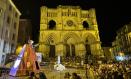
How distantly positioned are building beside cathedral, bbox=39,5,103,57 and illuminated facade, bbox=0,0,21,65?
6704mm

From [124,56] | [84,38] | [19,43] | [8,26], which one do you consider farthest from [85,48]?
[8,26]

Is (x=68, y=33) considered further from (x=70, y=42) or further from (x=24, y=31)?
(x=24, y=31)

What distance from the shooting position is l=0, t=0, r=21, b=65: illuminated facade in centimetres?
2638

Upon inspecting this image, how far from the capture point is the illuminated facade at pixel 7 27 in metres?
26.4

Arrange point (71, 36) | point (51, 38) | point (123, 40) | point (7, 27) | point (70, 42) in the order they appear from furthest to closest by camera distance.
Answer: point (123, 40), point (71, 36), point (70, 42), point (51, 38), point (7, 27)

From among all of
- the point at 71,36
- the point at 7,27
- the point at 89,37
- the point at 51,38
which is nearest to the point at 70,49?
the point at 71,36

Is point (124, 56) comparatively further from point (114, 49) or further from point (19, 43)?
point (19, 43)

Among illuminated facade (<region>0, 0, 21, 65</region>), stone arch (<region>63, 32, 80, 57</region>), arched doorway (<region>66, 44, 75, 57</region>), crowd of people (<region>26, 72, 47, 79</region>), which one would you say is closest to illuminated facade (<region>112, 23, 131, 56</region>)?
stone arch (<region>63, 32, 80, 57</region>)

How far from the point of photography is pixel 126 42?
148 ft

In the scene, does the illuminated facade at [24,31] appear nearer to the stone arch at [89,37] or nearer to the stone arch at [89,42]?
the stone arch at [89,37]

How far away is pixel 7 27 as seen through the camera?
2894 centimetres

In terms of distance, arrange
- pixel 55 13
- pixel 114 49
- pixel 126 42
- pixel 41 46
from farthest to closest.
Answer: pixel 114 49, pixel 126 42, pixel 55 13, pixel 41 46

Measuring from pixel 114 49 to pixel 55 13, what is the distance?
25.2 meters

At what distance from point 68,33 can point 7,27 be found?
15.1 metres
